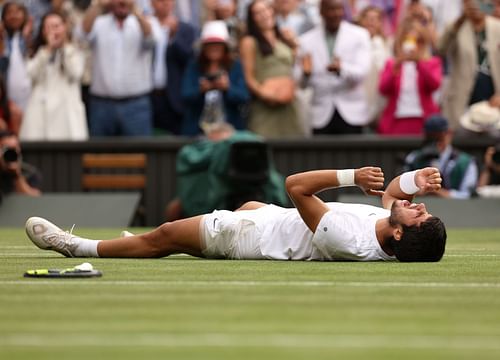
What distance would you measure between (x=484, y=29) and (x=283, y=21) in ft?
9.22

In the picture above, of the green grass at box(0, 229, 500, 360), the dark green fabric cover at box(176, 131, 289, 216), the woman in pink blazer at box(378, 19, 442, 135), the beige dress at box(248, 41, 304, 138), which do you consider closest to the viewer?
the green grass at box(0, 229, 500, 360)

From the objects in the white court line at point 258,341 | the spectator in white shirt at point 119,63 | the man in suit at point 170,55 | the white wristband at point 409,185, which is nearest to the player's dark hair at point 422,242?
the white wristband at point 409,185

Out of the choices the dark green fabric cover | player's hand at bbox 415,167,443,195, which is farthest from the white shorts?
the dark green fabric cover

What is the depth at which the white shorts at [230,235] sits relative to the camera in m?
9.73

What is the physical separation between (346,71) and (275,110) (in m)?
1.11

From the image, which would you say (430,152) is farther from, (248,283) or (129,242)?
(248,283)

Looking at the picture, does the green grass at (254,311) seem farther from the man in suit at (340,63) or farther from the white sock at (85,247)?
the man in suit at (340,63)

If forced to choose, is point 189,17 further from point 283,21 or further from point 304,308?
point 304,308

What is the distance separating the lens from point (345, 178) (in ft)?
30.4

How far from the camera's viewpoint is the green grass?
554 centimetres

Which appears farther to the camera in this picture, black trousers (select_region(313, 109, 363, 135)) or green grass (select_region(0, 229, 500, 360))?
black trousers (select_region(313, 109, 363, 135))

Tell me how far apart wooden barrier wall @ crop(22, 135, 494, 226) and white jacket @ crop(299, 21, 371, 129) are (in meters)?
0.43

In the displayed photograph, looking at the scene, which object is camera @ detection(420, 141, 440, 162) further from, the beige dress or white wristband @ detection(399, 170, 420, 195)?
white wristband @ detection(399, 170, 420, 195)

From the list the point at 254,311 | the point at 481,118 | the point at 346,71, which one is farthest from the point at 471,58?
the point at 254,311
